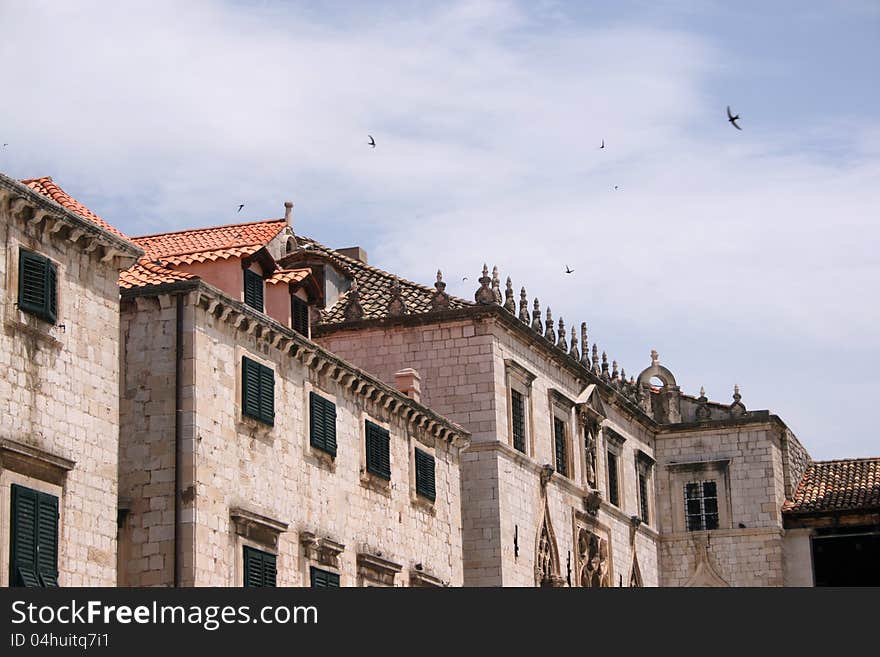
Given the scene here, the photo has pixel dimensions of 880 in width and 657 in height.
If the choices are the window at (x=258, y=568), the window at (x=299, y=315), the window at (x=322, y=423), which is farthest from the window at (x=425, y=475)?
the window at (x=258, y=568)

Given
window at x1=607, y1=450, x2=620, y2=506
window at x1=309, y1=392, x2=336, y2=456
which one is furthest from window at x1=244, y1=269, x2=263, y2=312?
window at x1=607, y1=450, x2=620, y2=506

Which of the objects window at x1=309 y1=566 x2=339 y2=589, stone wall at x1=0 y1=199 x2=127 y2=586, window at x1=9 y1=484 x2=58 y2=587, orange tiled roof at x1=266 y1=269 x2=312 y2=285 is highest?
orange tiled roof at x1=266 y1=269 x2=312 y2=285

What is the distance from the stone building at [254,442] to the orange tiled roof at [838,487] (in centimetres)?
2105

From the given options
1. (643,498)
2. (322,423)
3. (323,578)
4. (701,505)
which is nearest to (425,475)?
(322,423)

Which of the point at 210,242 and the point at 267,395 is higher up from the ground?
the point at 210,242

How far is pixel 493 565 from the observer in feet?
137

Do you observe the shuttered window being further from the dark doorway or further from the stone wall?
the dark doorway

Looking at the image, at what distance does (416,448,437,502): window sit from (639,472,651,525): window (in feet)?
54.5

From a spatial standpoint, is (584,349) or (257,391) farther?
(584,349)

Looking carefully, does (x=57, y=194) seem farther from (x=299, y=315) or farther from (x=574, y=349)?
(x=574, y=349)

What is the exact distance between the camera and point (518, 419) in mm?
44625

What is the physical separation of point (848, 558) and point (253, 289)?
27807 mm

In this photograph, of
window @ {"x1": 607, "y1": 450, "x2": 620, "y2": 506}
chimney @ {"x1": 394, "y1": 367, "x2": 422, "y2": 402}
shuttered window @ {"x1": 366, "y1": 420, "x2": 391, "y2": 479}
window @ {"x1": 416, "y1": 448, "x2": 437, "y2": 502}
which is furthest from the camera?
window @ {"x1": 607, "y1": 450, "x2": 620, "y2": 506}

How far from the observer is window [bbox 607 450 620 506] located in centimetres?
5097
